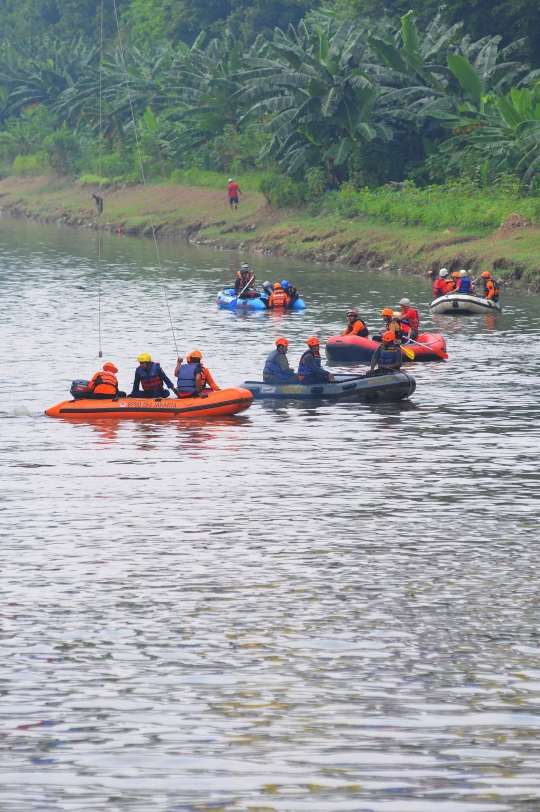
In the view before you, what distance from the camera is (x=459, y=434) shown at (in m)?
25.2

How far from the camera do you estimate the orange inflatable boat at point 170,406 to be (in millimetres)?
26469

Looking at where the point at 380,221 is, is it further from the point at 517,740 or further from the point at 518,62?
the point at 517,740

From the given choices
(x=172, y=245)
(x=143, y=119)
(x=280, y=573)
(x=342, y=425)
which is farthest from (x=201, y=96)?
(x=280, y=573)

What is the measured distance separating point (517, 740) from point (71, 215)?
76387 millimetres

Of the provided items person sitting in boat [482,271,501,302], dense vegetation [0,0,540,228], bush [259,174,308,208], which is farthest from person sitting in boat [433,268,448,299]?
bush [259,174,308,208]

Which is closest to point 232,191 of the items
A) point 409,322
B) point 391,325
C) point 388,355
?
point 409,322

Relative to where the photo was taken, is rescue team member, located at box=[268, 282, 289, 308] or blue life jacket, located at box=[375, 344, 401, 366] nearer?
blue life jacket, located at box=[375, 344, 401, 366]

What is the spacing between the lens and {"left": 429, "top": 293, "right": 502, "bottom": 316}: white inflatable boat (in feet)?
139

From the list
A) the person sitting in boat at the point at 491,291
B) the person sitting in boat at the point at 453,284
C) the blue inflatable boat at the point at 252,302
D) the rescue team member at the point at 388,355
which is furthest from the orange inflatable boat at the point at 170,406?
the person sitting in boat at the point at 453,284

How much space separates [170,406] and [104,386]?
1.46 meters

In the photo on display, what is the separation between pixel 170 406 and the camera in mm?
26516

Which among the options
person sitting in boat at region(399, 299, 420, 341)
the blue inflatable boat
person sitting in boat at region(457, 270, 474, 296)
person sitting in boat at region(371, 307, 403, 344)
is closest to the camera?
person sitting in boat at region(371, 307, 403, 344)

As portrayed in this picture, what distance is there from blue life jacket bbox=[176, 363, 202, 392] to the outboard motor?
1865 mm

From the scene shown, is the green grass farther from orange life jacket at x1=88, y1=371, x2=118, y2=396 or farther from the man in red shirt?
orange life jacket at x1=88, y1=371, x2=118, y2=396
